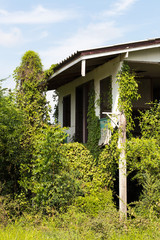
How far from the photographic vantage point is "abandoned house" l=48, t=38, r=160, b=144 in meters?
13.1

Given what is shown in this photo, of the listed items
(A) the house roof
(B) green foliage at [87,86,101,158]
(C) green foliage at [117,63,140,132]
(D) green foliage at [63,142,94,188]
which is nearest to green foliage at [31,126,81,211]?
(D) green foliage at [63,142,94,188]

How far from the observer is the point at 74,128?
1738cm

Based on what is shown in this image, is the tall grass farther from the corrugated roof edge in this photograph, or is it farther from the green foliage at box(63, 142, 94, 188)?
the corrugated roof edge

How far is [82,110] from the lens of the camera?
17344 mm

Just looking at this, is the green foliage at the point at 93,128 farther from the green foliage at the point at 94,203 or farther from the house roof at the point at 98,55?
the green foliage at the point at 94,203

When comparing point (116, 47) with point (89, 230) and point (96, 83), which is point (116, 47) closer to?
point (96, 83)

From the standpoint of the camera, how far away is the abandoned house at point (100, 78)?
13.1 metres

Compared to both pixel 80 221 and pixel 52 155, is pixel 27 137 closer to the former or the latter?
pixel 52 155

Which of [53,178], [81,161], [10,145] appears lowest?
[53,178]

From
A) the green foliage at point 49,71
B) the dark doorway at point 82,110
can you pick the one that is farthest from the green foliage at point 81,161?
the green foliage at point 49,71

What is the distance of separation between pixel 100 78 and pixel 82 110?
108 inches

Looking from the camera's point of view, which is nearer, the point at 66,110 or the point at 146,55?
the point at 146,55

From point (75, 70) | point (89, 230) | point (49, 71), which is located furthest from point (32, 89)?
point (89, 230)

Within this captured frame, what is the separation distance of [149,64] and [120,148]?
174 inches
